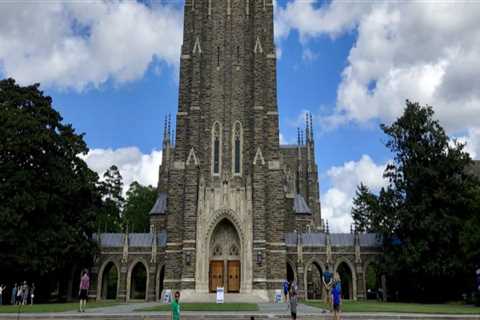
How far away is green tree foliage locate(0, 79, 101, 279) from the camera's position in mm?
32000

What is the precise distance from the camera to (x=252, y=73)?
3912 centimetres

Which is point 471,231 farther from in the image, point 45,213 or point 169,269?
point 45,213

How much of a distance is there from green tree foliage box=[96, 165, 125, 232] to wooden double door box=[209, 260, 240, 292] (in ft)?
35.4

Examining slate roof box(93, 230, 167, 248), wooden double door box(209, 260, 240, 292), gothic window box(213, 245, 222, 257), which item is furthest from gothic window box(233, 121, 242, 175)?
slate roof box(93, 230, 167, 248)

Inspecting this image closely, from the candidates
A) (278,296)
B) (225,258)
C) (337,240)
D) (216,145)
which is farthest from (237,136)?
(337,240)

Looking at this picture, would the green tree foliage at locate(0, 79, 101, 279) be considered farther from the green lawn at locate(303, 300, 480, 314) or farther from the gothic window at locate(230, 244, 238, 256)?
the green lawn at locate(303, 300, 480, 314)

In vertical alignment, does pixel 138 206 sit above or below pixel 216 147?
above

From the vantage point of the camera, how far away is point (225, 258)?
121ft

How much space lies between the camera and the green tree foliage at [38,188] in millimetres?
32000

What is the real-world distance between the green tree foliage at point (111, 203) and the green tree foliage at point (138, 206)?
6.37ft

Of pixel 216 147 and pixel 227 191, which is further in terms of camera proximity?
pixel 216 147

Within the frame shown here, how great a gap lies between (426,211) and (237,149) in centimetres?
1456

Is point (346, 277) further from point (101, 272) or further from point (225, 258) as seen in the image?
point (101, 272)

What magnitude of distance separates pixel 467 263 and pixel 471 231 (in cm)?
360
